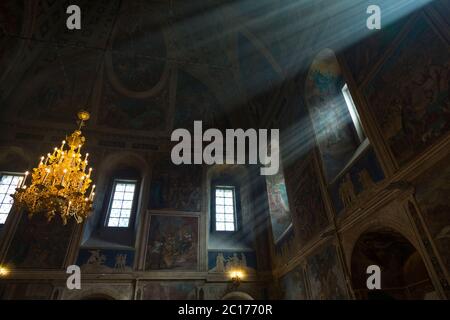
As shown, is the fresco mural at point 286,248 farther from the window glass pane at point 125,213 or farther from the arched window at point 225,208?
the window glass pane at point 125,213

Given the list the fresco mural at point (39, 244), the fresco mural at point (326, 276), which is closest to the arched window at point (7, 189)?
the fresco mural at point (39, 244)

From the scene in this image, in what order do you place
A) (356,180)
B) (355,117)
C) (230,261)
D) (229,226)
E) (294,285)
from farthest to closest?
(229,226), (230,261), (294,285), (355,117), (356,180)

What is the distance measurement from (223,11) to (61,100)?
7.77 meters

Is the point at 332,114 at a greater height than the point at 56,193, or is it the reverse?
the point at 332,114

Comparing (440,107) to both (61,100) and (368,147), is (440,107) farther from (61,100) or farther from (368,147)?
(61,100)

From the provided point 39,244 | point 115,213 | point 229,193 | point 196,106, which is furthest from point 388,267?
point 196,106

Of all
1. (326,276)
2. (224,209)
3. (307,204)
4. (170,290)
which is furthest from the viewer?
(224,209)

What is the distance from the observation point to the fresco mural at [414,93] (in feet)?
12.6

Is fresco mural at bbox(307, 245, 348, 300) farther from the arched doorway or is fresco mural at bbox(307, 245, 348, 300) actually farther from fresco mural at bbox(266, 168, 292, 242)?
fresco mural at bbox(266, 168, 292, 242)

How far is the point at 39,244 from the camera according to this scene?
911 centimetres

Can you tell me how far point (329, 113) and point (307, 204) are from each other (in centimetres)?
241

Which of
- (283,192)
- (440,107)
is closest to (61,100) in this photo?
(283,192)

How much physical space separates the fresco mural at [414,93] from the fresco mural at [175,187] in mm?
7635

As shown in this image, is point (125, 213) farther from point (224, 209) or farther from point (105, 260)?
point (224, 209)
